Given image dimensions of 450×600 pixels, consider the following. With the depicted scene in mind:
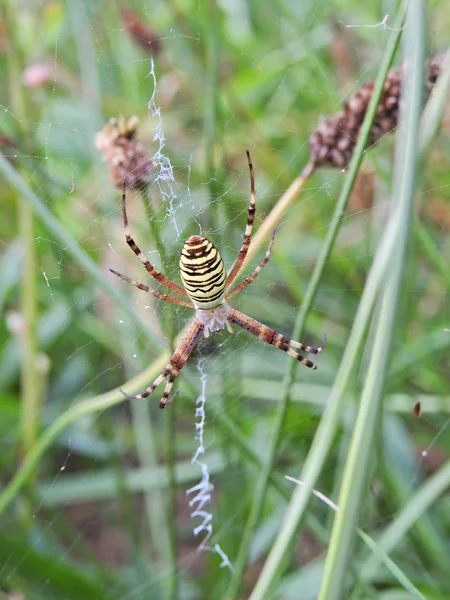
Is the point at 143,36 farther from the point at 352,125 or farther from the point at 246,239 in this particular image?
the point at 352,125

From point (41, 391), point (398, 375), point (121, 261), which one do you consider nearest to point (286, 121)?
point (121, 261)

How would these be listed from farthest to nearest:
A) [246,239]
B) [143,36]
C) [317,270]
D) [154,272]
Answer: [143,36]
[154,272]
[246,239]
[317,270]

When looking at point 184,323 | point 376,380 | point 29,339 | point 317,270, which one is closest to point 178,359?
point 184,323

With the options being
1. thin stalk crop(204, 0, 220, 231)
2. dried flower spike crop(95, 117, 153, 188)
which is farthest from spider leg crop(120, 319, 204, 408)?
dried flower spike crop(95, 117, 153, 188)

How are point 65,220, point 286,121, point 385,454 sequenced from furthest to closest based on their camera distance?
point 286,121, point 65,220, point 385,454

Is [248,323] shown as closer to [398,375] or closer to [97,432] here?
[398,375]

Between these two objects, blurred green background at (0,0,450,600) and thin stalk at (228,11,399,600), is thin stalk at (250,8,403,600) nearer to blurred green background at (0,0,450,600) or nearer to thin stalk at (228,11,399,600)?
thin stalk at (228,11,399,600)

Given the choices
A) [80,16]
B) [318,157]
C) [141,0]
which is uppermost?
[141,0]
